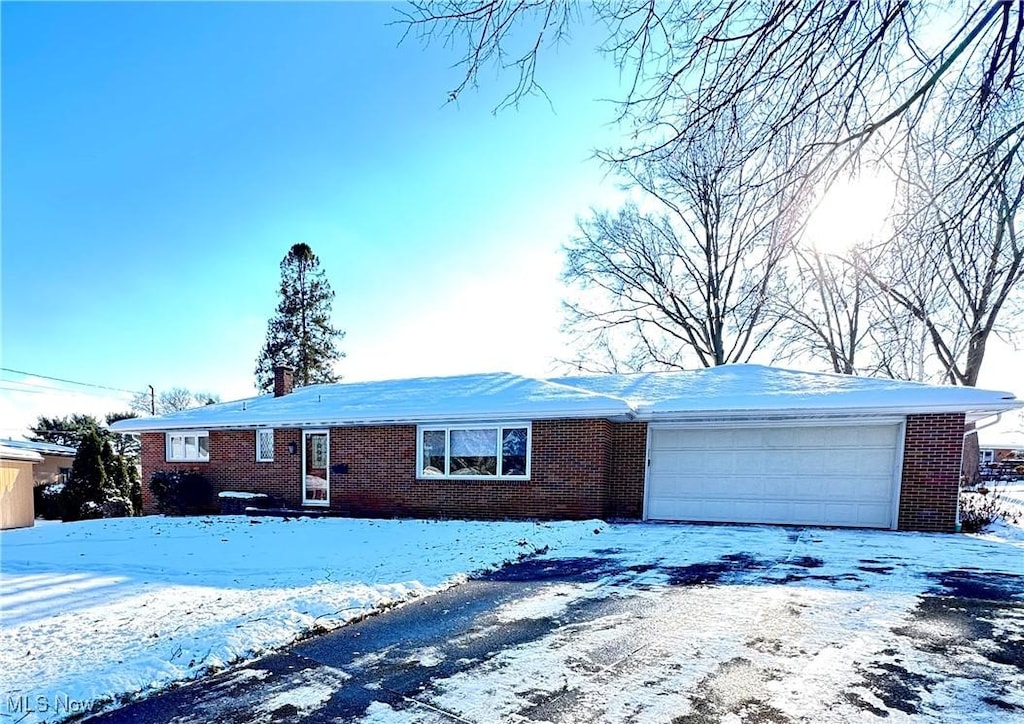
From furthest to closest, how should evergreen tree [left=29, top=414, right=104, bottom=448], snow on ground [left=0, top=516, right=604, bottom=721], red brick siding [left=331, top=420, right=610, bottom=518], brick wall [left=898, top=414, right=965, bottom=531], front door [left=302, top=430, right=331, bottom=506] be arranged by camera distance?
evergreen tree [left=29, top=414, right=104, bottom=448] < front door [left=302, top=430, right=331, bottom=506] < red brick siding [left=331, top=420, right=610, bottom=518] < brick wall [left=898, top=414, right=965, bottom=531] < snow on ground [left=0, top=516, right=604, bottom=721]

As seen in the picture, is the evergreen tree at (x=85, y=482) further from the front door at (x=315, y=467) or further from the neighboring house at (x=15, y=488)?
the front door at (x=315, y=467)

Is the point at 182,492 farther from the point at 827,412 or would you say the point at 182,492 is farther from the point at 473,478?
the point at 827,412

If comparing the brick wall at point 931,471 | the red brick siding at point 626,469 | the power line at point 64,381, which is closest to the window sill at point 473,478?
the red brick siding at point 626,469

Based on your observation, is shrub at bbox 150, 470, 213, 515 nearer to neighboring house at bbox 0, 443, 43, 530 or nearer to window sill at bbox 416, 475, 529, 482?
neighboring house at bbox 0, 443, 43, 530

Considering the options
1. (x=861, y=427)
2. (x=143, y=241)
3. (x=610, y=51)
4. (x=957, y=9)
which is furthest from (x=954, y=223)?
(x=143, y=241)

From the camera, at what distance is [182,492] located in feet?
44.2

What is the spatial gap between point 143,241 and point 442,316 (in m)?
8.03

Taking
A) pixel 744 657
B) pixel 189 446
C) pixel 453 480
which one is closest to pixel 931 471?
pixel 744 657

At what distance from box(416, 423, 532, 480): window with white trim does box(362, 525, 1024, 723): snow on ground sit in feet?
16.7

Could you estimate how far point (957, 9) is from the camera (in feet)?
9.95

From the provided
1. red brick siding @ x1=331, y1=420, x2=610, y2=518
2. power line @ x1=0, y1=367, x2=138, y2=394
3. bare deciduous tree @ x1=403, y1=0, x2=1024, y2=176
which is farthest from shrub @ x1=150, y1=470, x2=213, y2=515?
power line @ x1=0, y1=367, x2=138, y2=394

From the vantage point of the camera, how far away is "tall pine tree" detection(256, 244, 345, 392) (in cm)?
3058

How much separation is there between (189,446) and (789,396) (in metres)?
15.2

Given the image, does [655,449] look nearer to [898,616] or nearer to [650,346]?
[898,616]
